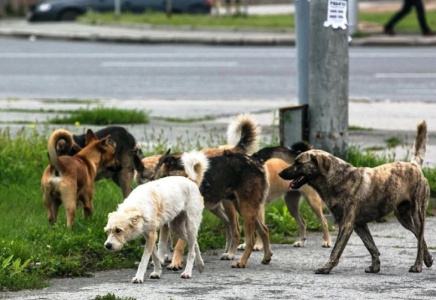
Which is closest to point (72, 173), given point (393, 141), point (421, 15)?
point (393, 141)

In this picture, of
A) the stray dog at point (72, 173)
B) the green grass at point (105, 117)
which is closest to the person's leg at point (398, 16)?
the green grass at point (105, 117)

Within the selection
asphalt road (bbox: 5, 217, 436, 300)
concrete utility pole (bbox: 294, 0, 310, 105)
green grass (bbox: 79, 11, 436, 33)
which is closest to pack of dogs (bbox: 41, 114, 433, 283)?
asphalt road (bbox: 5, 217, 436, 300)

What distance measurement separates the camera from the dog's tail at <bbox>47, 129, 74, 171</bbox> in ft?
28.7

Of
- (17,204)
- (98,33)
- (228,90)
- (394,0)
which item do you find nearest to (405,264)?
(17,204)

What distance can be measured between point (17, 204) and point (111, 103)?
7.20 metres

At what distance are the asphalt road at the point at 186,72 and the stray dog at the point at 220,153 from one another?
8.73 meters

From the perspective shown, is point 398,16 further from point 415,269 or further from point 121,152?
point 415,269

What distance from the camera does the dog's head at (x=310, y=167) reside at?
8195 mm

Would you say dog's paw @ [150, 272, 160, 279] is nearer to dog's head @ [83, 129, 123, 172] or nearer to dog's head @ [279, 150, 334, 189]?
dog's head @ [279, 150, 334, 189]

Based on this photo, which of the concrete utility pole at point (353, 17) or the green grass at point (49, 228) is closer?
the green grass at point (49, 228)

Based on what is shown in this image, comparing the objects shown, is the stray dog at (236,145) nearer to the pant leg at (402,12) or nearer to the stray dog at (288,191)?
the stray dog at (288,191)

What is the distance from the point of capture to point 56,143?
30.0ft

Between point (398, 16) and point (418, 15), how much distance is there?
788 mm

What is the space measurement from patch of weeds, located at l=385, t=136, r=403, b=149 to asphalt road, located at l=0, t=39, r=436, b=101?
184 inches
